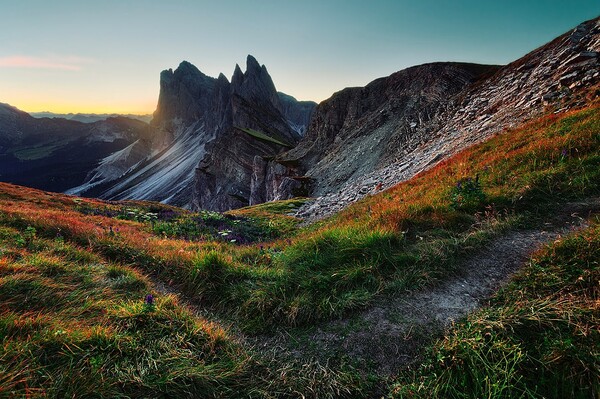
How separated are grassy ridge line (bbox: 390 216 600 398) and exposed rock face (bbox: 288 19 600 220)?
17973 mm

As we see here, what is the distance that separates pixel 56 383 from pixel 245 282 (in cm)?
302

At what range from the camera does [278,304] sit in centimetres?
464

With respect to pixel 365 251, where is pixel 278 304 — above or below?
below

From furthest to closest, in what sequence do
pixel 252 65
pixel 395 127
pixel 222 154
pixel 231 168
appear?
pixel 252 65
pixel 222 154
pixel 231 168
pixel 395 127

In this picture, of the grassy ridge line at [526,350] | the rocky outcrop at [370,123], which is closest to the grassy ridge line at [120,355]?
the grassy ridge line at [526,350]

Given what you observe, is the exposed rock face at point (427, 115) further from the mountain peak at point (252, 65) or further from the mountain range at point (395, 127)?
the mountain peak at point (252, 65)

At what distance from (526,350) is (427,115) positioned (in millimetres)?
40194

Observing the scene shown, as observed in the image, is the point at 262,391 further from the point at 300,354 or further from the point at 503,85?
the point at 503,85

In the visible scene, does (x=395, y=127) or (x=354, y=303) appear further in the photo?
(x=395, y=127)

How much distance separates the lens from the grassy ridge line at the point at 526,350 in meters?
2.63

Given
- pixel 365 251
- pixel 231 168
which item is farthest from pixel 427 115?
pixel 231 168

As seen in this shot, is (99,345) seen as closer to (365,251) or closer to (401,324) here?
(401,324)

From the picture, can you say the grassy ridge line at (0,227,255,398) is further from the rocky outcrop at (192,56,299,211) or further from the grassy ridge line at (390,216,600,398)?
the rocky outcrop at (192,56,299,211)

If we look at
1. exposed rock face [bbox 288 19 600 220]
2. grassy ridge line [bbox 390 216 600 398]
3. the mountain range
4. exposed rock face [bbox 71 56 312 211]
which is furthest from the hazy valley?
exposed rock face [bbox 71 56 312 211]
